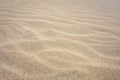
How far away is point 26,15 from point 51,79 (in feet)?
4.79

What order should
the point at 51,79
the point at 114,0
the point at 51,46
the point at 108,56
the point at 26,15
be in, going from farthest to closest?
the point at 114,0, the point at 26,15, the point at 51,46, the point at 108,56, the point at 51,79

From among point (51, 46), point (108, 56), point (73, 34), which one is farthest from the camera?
point (73, 34)

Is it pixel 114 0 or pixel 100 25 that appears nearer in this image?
pixel 100 25

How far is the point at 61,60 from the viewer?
49.9 inches

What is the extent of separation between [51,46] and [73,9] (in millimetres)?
1486

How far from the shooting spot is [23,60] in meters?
1.24

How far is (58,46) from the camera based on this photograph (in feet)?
4.83

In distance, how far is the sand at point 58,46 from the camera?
113 cm

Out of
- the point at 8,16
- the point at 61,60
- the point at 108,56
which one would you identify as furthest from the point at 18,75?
the point at 8,16

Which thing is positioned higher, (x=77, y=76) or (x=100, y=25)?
(x=100, y=25)

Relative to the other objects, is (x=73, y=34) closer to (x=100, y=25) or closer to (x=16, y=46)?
(x=100, y=25)

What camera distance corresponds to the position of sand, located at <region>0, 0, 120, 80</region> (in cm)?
113

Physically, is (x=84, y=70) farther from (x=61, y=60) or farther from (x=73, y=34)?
(x=73, y=34)

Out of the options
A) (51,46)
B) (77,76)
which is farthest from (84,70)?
(51,46)
